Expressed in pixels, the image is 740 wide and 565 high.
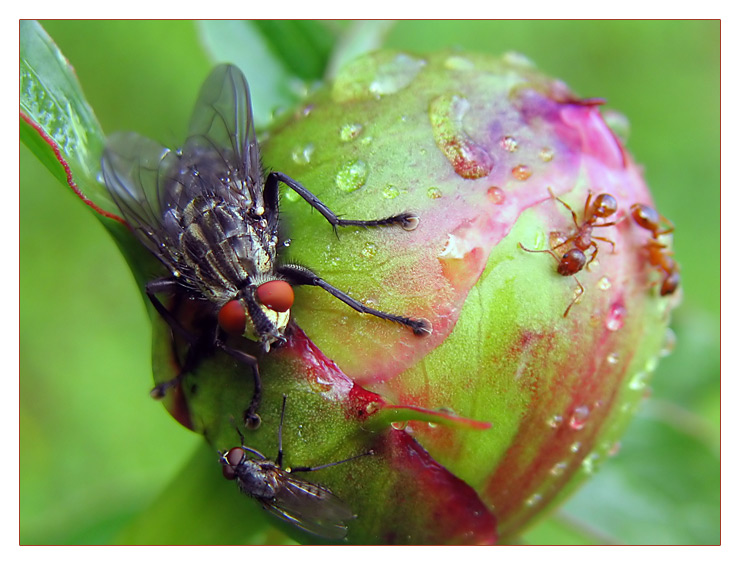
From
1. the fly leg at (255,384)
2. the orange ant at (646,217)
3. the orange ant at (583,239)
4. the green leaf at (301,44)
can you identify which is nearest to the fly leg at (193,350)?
the fly leg at (255,384)

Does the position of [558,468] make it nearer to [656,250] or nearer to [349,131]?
[656,250]

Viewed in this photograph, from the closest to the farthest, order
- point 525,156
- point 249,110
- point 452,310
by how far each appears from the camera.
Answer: point 452,310 < point 525,156 < point 249,110

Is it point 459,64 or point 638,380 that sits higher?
point 459,64

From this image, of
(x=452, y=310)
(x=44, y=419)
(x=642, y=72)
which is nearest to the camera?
(x=452, y=310)

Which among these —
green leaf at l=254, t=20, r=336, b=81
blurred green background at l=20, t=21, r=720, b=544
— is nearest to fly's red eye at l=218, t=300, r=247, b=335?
blurred green background at l=20, t=21, r=720, b=544

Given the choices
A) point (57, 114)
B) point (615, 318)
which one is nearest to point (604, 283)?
point (615, 318)

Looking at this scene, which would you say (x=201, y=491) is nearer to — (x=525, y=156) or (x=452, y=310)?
(x=452, y=310)

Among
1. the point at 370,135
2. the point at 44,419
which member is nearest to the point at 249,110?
the point at 370,135
